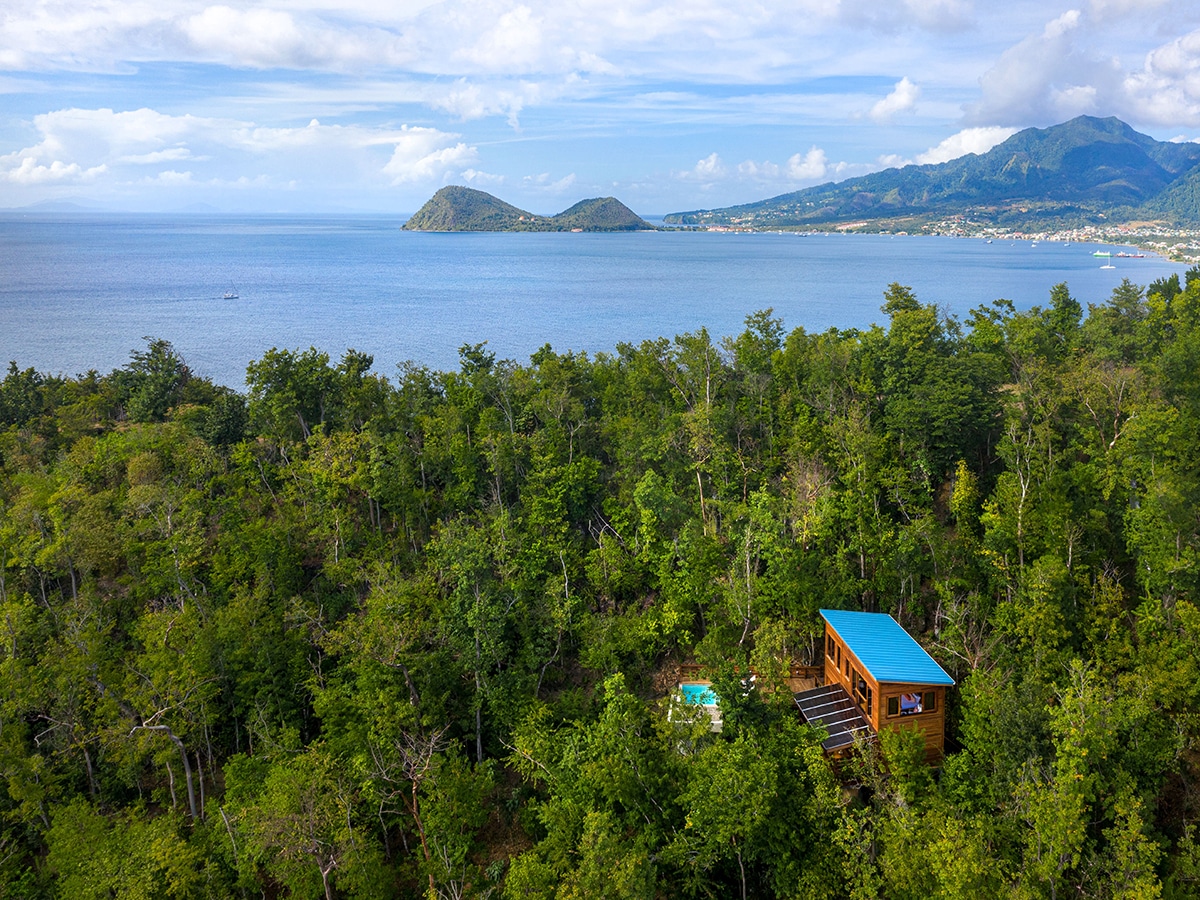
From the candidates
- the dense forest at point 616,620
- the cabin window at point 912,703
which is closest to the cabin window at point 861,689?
the cabin window at point 912,703

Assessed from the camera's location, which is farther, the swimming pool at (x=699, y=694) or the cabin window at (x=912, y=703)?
the swimming pool at (x=699, y=694)

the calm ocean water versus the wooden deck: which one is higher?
the calm ocean water

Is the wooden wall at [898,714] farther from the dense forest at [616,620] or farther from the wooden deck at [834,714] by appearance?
the dense forest at [616,620]

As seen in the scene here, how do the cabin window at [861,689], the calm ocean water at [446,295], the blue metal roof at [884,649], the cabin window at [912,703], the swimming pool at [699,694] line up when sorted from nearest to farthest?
the blue metal roof at [884,649] → the cabin window at [912,703] → the cabin window at [861,689] → the swimming pool at [699,694] → the calm ocean water at [446,295]

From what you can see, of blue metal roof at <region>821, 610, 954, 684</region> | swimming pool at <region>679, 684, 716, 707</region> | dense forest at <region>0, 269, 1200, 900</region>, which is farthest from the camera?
swimming pool at <region>679, 684, 716, 707</region>

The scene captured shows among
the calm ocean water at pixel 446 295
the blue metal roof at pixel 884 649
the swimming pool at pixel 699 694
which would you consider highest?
the calm ocean water at pixel 446 295

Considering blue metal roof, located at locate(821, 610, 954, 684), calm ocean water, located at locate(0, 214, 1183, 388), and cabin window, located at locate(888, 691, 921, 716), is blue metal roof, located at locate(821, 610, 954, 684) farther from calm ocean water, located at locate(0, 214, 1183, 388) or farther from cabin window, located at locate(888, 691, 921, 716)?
calm ocean water, located at locate(0, 214, 1183, 388)

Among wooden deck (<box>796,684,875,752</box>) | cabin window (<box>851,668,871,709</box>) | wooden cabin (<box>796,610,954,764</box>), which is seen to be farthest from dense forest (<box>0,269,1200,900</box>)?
cabin window (<box>851,668,871,709</box>)
